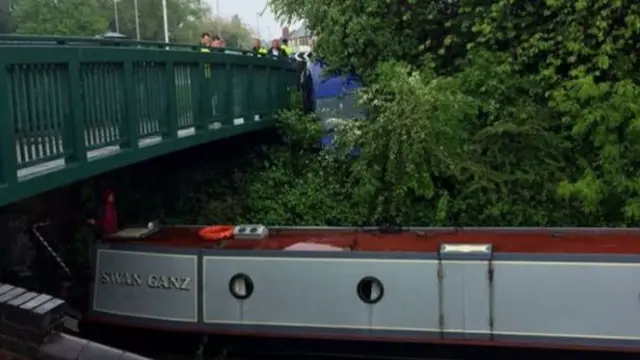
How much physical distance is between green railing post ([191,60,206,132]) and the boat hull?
1.81m

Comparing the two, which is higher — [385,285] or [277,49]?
[277,49]

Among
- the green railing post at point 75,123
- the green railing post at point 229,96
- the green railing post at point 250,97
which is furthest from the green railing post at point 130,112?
the green railing post at point 250,97

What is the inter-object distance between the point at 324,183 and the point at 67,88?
6.36 metres

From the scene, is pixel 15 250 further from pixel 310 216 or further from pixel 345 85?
pixel 345 85

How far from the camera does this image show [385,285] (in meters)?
Answer: 8.84

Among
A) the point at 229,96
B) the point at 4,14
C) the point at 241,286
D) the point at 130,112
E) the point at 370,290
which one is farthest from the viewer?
the point at 229,96

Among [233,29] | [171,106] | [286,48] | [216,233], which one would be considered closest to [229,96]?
[171,106]

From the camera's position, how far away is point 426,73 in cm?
1293

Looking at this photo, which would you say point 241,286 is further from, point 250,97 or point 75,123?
point 250,97

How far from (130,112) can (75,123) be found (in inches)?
47.9

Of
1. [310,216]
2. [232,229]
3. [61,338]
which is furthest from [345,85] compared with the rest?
[61,338]

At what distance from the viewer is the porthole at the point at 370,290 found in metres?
8.86

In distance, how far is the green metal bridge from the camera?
20.4 feet

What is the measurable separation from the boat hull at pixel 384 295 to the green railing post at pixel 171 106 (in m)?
1.36
